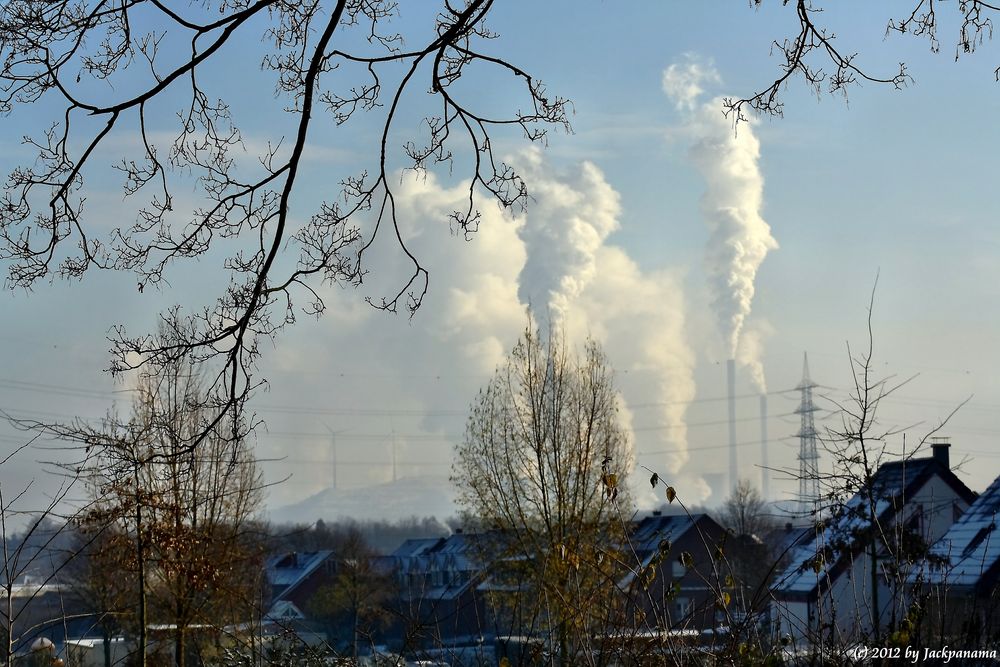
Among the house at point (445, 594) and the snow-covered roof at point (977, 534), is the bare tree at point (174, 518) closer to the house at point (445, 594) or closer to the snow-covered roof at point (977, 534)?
the house at point (445, 594)

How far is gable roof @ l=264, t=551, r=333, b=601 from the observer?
61.3 m

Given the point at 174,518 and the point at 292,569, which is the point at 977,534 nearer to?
the point at 174,518

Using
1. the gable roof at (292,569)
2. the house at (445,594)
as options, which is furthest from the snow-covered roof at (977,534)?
the gable roof at (292,569)

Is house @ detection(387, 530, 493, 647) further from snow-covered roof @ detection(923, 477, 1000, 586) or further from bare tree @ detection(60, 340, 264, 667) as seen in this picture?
snow-covered roof @ detection(923, 477, 1000, 586)

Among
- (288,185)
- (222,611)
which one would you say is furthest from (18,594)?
(222,611)

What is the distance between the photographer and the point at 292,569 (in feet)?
214

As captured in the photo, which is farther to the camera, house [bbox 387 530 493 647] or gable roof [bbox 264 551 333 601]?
gable roof [bbox 264 551 333 601]

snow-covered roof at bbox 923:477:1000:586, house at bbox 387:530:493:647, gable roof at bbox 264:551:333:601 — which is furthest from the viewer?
gable roof at bbox 264:551:333:601

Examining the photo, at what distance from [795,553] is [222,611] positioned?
54.4 feet

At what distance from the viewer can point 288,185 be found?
Result: 581 centimetres

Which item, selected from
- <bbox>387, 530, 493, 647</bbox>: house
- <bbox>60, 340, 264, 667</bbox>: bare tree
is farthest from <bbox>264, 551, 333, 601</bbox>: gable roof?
<bbox>60, 340, 264, 667</bbox>: bare tree

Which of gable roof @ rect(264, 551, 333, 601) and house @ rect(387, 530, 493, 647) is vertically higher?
house @ rect(387, 530, 493, 647)

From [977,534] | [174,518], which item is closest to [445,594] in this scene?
[174,518]

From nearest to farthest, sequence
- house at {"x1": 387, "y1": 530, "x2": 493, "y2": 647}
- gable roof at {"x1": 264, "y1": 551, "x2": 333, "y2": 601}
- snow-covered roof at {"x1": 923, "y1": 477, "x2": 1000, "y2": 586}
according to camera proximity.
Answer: house at {"x1": 387, "y1": 530, "x2": 493, "y2": 647}, snow-covered roof at {"x1": 923, "y1": 477, "x2": 1000, "y2": 586}, gable roof at {"x1": 264, "y1": 551, "x2": 333, "y2": 601}
